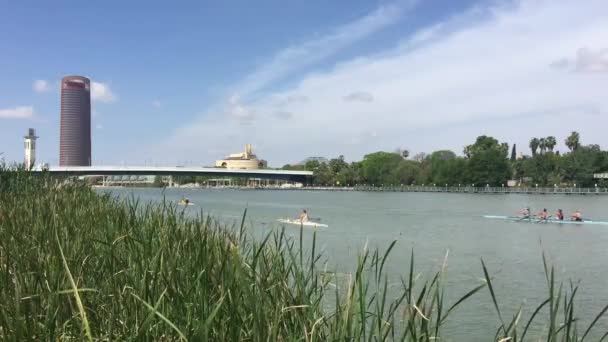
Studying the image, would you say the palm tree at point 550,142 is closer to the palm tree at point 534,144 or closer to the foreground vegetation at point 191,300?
the palm tree at point 534,144

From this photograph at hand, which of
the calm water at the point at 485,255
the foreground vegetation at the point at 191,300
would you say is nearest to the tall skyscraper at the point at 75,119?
the calm water at the point at 485,255

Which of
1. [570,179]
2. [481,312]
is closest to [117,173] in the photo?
[570,179]

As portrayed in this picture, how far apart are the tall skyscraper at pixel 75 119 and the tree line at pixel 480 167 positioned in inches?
3085

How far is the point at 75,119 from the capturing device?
180875 mm

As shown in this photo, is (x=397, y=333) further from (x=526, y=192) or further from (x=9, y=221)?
(x=526, y=192)

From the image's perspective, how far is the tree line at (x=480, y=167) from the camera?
360 ft

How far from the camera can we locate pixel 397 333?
9133 mm

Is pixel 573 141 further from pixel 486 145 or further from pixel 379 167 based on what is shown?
pixel 379 167

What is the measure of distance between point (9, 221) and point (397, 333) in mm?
6382

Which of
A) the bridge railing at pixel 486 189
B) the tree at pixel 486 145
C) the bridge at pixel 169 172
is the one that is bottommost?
the bridge railing at pixel 486 189

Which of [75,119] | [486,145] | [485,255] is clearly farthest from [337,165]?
[485,255]

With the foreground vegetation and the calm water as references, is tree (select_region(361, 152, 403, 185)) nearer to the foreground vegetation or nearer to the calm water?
the calm water

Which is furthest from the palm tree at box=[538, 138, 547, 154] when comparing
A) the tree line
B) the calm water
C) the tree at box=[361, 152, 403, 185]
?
the calm water

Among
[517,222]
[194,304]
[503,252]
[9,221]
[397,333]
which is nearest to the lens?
[194,304]
